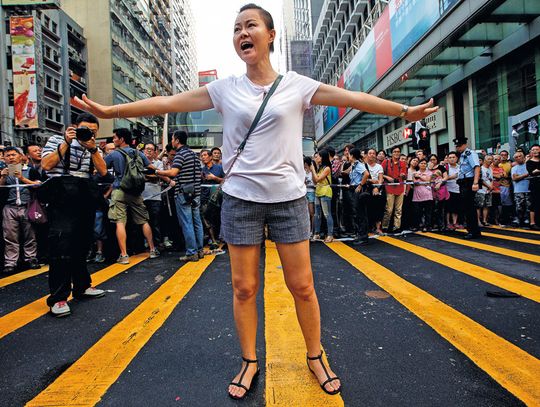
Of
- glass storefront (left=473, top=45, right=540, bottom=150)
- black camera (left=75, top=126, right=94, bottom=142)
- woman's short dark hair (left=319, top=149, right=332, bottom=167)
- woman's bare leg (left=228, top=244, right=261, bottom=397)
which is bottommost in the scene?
woman's bare leg (left=228, top=244, right=261, bottom=397)

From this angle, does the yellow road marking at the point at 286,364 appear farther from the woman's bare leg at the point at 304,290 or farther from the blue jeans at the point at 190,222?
the blue jeans at the point at 190,222

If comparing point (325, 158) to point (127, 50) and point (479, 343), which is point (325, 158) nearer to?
point (479, 343)

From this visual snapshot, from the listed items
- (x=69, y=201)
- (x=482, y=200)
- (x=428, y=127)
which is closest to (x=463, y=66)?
(x=428, y=127)

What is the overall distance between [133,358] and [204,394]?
72 cm

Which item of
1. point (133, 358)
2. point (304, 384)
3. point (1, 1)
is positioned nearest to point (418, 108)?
point (304, 384)

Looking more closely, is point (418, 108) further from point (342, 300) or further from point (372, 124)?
point (372, 124)

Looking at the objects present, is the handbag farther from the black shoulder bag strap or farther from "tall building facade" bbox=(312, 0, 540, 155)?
"tall building facade" bbox=(312, 0, 540, 155)

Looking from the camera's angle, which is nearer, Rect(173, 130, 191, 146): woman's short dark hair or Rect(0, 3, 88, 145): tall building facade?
Rect(173, 130, 191, 146): woman's short dark hair

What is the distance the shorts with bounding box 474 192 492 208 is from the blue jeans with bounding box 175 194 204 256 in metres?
6.87

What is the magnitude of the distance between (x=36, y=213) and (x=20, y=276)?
90 cm

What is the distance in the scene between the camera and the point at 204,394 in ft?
6.53

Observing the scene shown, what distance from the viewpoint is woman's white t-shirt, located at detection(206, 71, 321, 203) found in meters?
1.94

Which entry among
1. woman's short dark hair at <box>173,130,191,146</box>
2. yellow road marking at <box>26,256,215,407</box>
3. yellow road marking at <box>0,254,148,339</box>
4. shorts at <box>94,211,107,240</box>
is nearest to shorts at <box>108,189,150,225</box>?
shorts at <box>94,211,107,240</box>

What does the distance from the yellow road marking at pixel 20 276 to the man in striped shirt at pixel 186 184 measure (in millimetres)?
2092
